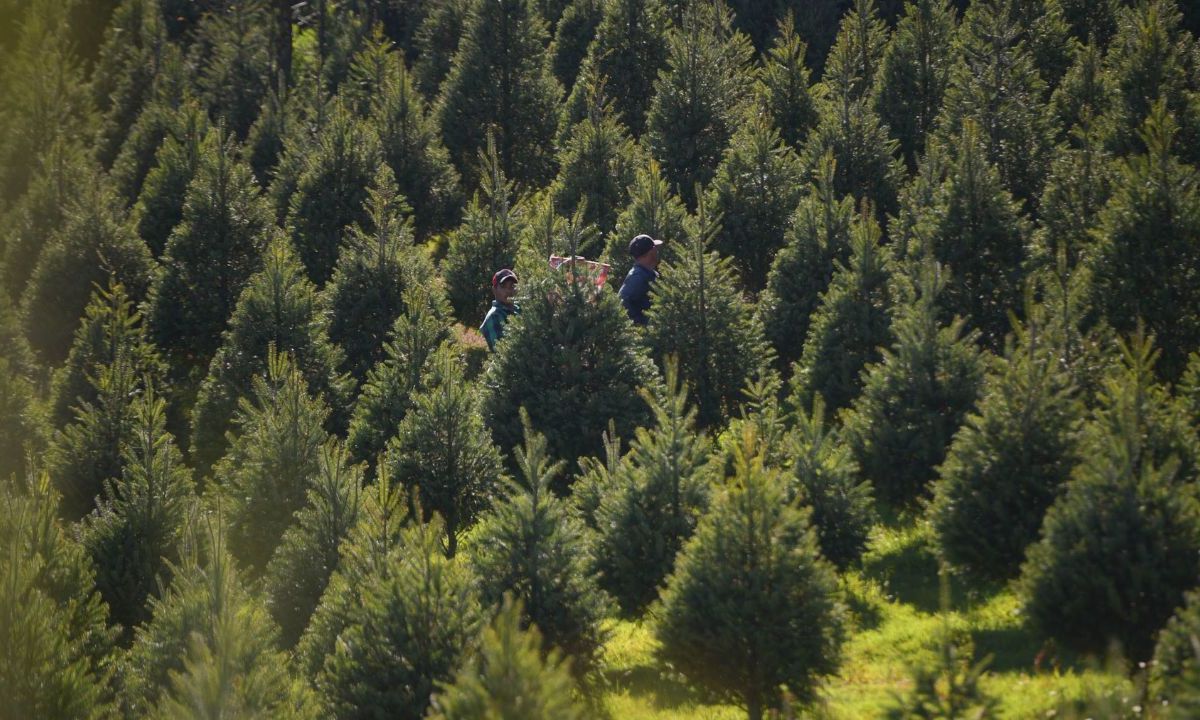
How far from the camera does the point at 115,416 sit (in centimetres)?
1766

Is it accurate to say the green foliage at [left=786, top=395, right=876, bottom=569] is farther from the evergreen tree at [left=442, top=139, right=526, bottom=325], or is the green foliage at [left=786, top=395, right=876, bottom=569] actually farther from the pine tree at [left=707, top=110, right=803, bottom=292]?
the evergreen tree at [left=442, top=139, right=526, bottom=325]

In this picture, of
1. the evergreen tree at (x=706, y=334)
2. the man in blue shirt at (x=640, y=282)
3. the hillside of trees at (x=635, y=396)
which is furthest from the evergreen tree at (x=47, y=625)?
the man in blue shirt at (x=640, y=282)

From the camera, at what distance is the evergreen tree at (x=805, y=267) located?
1825 cm

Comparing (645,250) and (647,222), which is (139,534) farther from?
(647,222)

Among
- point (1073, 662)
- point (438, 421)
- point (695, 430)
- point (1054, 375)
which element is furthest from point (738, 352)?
point (1073, 662)

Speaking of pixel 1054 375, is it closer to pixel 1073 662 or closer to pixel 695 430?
pixel 1073 662

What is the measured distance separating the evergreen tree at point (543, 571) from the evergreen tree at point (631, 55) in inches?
680

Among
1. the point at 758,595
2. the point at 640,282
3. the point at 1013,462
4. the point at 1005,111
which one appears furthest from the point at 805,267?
the point at 758,595

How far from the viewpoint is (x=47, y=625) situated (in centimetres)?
1273

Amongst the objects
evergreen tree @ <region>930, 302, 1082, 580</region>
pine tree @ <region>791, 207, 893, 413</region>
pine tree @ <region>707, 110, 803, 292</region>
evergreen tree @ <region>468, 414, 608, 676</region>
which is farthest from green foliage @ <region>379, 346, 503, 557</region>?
pine tree @ <region>707, 110, 803, 292</region>

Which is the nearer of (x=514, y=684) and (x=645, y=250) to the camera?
(x=514, y=684)

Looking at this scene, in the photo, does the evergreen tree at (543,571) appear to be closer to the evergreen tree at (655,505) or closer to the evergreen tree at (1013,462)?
the evergreen tree at (655,505)

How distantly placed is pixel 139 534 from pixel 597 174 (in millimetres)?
11030

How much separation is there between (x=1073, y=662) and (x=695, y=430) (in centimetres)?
583
